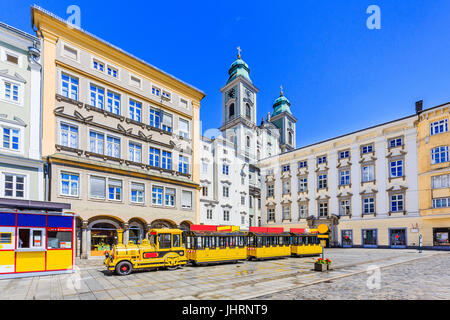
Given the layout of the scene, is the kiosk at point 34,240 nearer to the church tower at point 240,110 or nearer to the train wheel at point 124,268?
the train wheel at point 124,268

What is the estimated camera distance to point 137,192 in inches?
1044

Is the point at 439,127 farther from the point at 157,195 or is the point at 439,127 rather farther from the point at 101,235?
the point at 101,235

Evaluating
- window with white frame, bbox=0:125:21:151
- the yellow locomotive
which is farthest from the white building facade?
window with white frame, bbox=0:125:21:151

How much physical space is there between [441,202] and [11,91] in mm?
44893

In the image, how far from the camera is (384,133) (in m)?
40.1

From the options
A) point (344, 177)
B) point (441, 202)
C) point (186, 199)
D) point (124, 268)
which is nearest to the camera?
point (124, 268)

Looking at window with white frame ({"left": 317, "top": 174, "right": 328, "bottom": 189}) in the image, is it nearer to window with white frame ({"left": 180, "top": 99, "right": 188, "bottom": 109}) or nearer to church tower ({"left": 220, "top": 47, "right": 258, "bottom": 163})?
church tower ({"left": 220, "top": 47, "right": 258, "bottom": 163})

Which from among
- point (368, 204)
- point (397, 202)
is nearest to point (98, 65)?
point (368, 204)

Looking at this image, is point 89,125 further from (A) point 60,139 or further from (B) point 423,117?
(B) point 423,117

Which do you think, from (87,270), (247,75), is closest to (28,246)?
(87,270)

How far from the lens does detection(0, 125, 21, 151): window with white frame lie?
19.6 meters

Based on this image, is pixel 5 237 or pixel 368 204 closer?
pixel 5 237

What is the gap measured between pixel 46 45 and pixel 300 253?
1116 inches

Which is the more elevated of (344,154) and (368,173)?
(344,154)
